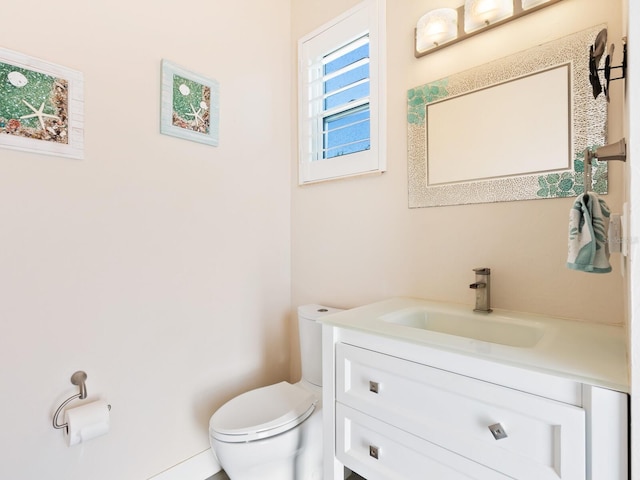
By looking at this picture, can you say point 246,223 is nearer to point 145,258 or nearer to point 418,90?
point 145,258

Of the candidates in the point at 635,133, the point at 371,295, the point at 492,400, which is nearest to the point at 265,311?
the point at 371,295

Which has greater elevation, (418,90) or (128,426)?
(418,90)

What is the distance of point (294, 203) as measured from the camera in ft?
6.61

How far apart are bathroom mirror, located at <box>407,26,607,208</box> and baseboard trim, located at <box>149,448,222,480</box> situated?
161 centimetres

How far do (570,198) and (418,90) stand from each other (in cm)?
77

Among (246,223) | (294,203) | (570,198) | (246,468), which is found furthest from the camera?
(294,203)

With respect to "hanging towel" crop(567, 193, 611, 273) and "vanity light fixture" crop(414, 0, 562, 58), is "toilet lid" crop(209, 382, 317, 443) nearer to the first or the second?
"hanging towel" crop(567, 193, 611, 273)

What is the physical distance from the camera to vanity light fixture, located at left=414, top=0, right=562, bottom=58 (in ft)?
3.88

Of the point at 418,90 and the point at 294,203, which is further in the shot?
the point at 294,203

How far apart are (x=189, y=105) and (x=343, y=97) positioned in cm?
83

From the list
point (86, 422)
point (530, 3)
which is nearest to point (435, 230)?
point (530, 3)

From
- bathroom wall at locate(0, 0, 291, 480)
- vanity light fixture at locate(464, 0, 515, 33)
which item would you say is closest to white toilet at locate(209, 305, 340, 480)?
bathroom wall at locate(0, 0, 291, 480)

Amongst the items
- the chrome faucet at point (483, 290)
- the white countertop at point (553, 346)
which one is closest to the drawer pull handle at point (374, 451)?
the white countertop at point (553, 346)

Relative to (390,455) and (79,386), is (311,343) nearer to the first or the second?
(390,455)
